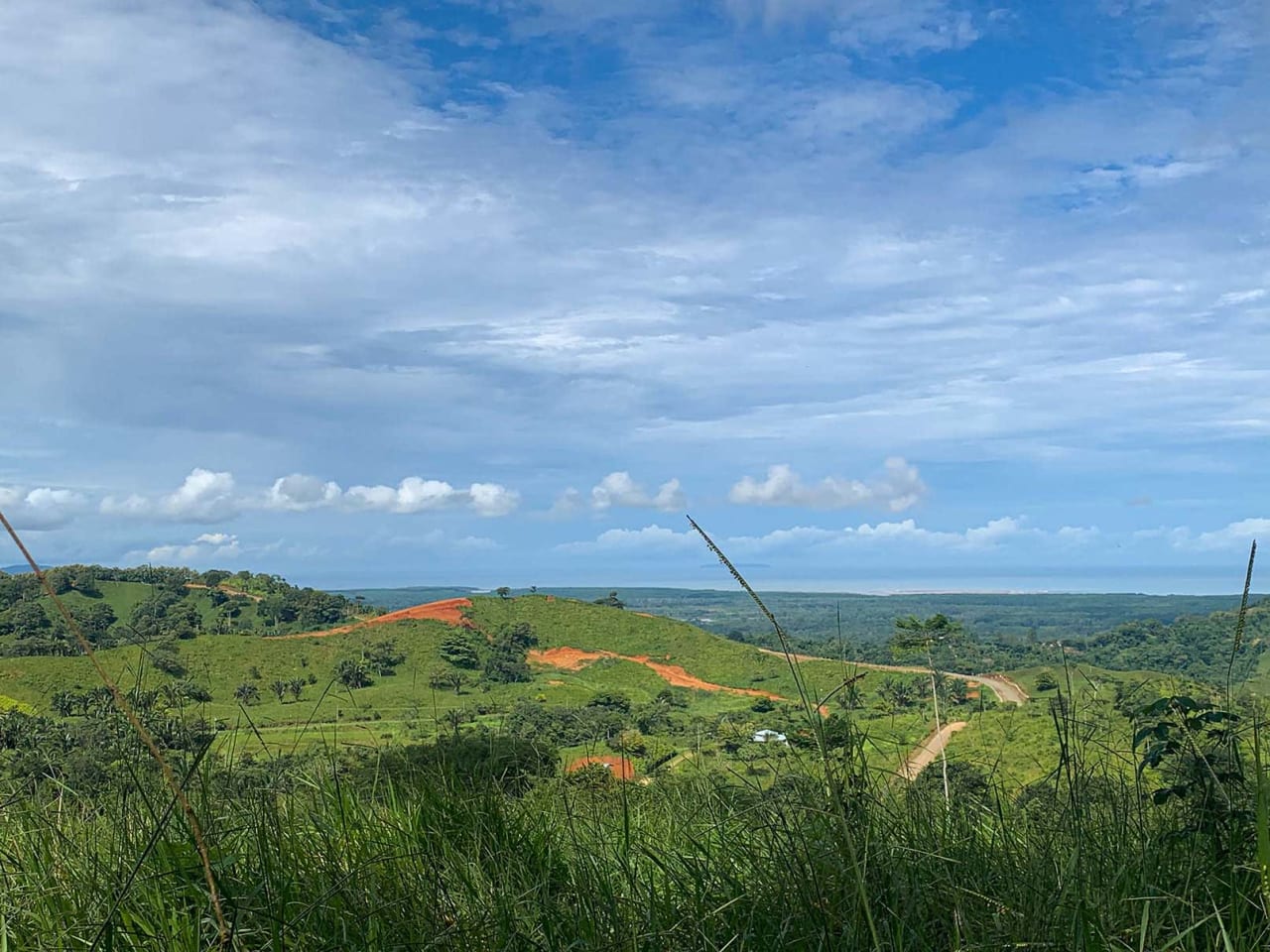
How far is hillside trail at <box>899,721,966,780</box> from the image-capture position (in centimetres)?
382

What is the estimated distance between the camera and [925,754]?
4352 mm

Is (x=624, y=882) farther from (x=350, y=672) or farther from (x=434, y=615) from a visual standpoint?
(x=434, y=615)

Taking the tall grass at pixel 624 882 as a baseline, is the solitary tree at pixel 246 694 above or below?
above

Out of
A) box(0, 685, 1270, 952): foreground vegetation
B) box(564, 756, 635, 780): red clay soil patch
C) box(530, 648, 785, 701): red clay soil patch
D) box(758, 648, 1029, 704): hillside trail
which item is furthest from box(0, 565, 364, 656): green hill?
box(530, 648, 785, 701): red clay soil patch

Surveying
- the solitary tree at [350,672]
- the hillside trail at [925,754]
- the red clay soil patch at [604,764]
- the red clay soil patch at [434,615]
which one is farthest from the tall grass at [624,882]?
the red clay soil patch at [434,615]

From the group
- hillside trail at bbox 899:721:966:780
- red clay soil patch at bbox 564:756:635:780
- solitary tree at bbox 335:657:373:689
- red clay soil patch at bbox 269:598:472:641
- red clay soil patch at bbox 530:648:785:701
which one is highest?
solitary tree at bbox 335:657:373:689

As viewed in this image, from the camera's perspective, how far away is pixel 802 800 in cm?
296

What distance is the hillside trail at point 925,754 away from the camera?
3.82 metres

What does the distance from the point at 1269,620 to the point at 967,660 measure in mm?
1132

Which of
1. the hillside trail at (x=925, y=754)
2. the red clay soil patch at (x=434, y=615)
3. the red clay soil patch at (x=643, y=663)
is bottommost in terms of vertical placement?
the red clay soil patch at (x=643, y=663)

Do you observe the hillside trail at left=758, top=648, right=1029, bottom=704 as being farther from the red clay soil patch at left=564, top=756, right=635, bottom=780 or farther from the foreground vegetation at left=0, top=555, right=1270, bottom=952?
the red clay soil patch at left=564, top=756, right=635, bottom=780

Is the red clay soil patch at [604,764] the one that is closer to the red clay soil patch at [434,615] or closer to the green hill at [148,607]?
the green hill at [148,607]

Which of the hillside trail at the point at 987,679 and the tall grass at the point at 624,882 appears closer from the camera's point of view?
the tall grass at the point at 624,882

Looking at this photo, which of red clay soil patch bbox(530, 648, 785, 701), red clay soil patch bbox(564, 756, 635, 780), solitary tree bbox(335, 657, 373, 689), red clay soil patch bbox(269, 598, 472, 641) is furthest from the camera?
red clay soil patch bbox(530, 648, 785, 701)
